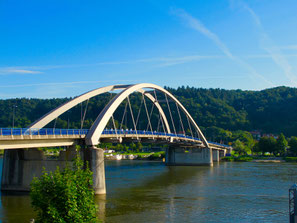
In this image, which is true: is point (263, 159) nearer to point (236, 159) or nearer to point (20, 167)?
point (236, 159)

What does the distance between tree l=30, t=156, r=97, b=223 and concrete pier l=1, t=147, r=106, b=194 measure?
1860 cm

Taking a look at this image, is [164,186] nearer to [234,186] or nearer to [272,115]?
[234,186]

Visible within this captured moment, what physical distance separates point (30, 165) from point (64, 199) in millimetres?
21333

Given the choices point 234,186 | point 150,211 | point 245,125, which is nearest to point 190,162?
point 234,186

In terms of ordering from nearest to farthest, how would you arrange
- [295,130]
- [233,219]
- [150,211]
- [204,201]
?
[233,219] < [150,211] < [204,201] < [295,130]

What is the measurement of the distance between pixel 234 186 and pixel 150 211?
55.2 feet

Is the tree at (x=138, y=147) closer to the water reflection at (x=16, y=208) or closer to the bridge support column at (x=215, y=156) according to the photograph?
the bridge support column at (x=215, y=156)

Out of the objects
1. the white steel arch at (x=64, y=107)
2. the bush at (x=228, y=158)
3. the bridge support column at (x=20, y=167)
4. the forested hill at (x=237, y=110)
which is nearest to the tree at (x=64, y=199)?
the bridge support column at (x=20, y=167)

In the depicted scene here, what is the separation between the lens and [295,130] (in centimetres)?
13488

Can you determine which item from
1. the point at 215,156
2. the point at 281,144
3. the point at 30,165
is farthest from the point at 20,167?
the point at 281,144

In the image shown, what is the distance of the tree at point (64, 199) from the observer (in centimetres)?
1298

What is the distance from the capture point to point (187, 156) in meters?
78.5

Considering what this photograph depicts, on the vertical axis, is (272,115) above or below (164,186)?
above

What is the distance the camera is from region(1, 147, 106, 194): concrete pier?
32.6 m
